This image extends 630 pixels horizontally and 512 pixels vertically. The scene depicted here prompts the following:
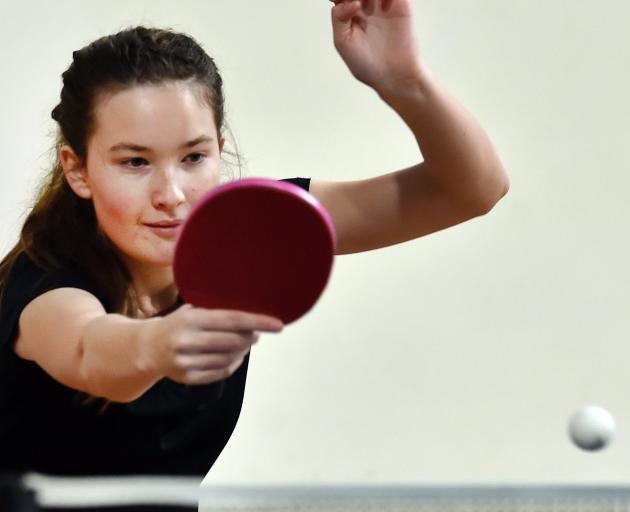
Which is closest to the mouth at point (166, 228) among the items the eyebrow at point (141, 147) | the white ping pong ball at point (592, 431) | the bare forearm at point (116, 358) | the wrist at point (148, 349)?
the eyebrow at point (141, 147)

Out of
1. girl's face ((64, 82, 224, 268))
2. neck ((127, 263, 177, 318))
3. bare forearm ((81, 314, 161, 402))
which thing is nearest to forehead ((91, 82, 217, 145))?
girl's face ((64, 82, 224, 268))

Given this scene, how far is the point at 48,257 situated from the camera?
1748 mm

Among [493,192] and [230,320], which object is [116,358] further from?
[493,192]

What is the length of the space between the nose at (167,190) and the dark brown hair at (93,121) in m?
0.14

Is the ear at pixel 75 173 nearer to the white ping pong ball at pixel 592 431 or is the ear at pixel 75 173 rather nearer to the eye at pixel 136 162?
the eye at pixel 136 162

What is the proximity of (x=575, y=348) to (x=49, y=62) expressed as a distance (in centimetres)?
156

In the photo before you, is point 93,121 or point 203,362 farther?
point 93,121

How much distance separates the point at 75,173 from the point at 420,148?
51cm

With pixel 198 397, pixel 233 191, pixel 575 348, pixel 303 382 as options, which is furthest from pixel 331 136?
pixel 233 191

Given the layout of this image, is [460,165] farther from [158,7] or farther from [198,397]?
[158,7]

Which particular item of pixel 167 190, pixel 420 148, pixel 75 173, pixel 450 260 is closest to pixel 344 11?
pixel 420 148

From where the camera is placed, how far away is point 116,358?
136cm

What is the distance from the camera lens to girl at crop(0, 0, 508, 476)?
169 centimetres

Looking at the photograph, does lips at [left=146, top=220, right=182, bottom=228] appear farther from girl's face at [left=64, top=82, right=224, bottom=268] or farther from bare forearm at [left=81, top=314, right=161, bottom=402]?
bare forearm at [left=81, top=314, right=161, bottom=402]
